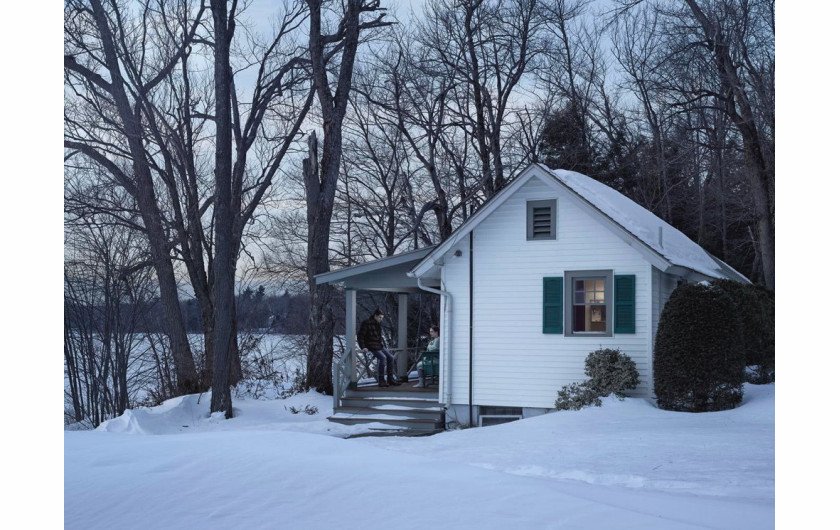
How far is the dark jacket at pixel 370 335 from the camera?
60.9 ft

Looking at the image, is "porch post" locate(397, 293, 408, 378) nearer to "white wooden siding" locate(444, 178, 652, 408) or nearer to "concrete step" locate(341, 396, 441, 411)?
"concrete step" locate(341, 396, 441, 411)

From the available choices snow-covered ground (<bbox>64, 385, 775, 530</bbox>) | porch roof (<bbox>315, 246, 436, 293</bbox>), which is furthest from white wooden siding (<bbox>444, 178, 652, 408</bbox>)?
snow-covered ground (<bbox>64, 385, 775, 530</bbox>)

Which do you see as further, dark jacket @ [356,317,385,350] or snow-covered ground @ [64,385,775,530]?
dark jacket @ [356,317,385,350]

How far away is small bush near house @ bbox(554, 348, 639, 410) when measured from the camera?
598 inches

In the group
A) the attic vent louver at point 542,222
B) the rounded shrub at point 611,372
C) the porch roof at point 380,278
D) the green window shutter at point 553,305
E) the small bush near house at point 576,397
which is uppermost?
the attic vent louver at point 542,222

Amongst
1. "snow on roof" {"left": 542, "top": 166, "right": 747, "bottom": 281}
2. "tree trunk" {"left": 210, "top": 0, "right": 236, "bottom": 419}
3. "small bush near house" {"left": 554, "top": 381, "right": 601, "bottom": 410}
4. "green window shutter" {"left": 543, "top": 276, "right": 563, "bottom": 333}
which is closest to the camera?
"small bush near house" {"left": 554, "top": 381, "right": 601, "bottom": 410}

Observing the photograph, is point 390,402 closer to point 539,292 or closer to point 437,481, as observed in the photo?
point 539,292

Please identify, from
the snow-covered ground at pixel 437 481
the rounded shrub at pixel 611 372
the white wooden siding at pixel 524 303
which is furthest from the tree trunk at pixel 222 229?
the rounded shrub at pixel 611 372

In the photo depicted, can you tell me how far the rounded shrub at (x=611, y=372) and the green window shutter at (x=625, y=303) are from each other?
1.66 feet

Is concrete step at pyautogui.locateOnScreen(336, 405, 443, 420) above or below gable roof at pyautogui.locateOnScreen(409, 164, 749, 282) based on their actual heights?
below

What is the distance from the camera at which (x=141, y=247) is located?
2408 centimetres

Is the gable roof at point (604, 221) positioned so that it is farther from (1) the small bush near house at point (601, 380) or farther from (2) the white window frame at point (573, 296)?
(1) the small bush near house at point (601, 380)

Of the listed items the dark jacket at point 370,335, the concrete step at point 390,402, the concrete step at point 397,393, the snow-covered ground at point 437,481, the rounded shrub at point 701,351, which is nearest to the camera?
the snow-covered ground at point 437,481

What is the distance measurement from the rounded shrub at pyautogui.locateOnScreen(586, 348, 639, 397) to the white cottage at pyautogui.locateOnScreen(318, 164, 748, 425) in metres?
0.41
